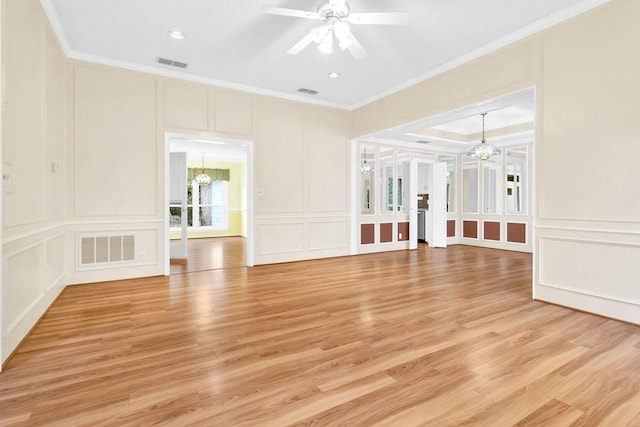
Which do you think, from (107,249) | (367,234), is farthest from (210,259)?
(367,234)

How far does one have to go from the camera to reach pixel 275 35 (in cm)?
405

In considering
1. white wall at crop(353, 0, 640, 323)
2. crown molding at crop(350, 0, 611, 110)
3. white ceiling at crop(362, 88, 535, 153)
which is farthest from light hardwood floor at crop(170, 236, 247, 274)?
white wall at crop(353, 0, 640, 323)

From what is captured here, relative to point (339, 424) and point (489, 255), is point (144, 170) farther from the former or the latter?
point (489, 255)

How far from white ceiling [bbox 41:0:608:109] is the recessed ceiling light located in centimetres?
7

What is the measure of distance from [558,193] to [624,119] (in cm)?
87

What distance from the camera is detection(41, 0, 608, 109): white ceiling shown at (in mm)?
3443

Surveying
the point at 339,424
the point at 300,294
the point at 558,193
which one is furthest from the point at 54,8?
the point at 558,193

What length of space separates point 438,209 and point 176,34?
7.03 m

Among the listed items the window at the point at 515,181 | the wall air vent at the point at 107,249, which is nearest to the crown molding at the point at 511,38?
the window at the point at 515,181

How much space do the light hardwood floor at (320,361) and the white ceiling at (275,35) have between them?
10.4 feet

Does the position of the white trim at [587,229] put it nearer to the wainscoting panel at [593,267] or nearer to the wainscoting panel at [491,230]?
the wainscoting panel at [593,267]

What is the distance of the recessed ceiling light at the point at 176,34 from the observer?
3.98m

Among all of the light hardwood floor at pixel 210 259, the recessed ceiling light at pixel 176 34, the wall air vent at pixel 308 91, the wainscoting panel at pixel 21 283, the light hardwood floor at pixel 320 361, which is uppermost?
the wall air vent at pixel 308 91

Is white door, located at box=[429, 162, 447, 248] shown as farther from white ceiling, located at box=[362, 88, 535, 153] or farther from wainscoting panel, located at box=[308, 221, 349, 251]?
wainscoting panel, located at box=[308, 221, 349, 251]
